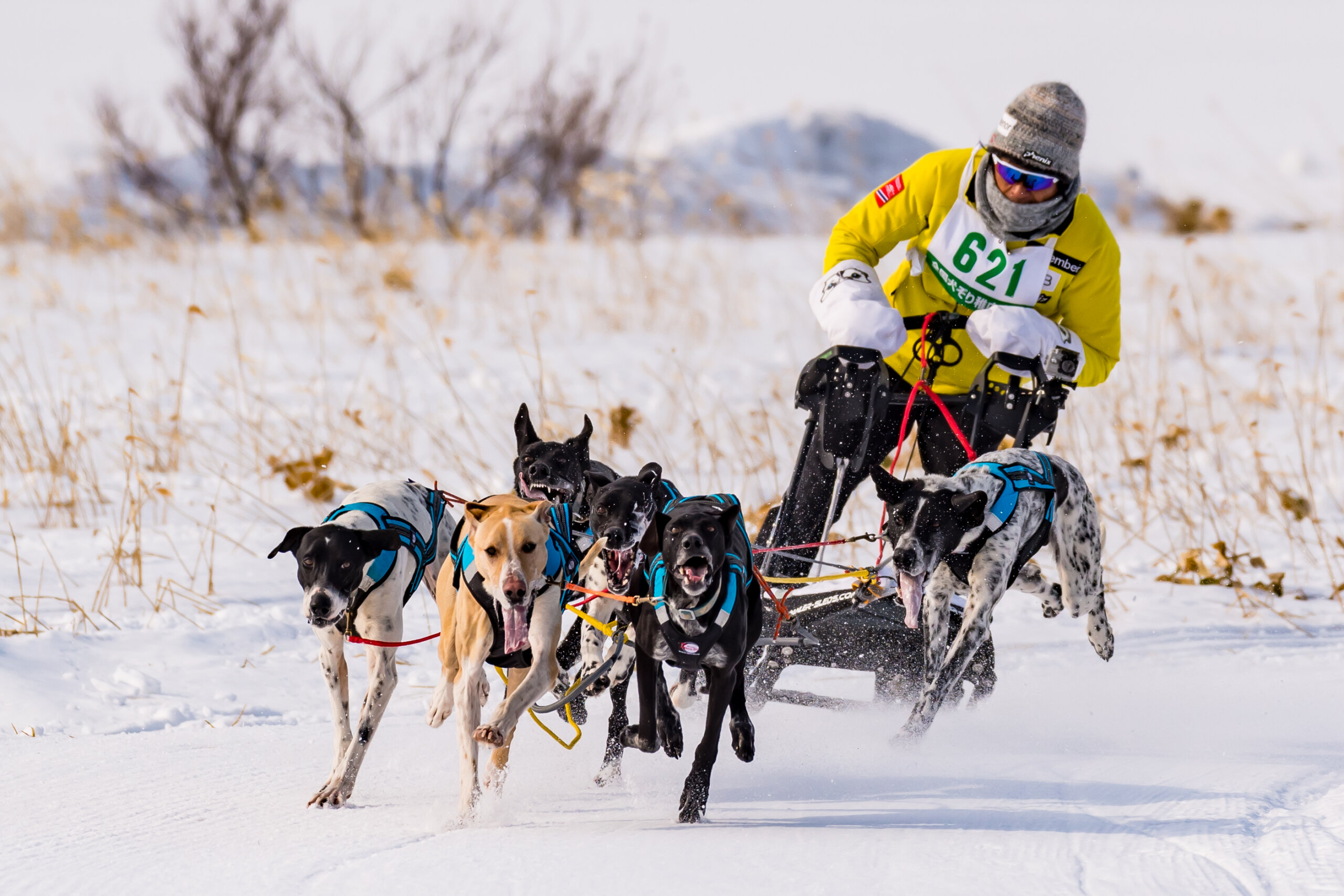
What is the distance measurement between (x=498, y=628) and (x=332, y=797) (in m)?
0.63

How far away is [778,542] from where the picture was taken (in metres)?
3.89

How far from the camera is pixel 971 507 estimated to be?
2939 millimetres

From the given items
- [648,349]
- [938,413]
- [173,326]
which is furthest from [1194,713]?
[173,326]

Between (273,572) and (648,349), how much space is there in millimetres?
4615

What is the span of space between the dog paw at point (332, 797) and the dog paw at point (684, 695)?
825 millimetres

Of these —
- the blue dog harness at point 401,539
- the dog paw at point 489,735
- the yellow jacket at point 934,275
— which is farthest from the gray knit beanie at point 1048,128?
the dog paw at point 489,735

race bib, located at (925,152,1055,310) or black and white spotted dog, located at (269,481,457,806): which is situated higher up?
race bib, located at (925,152,1055,310)

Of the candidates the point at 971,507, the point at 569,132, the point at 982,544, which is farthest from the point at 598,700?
the point at 569,132

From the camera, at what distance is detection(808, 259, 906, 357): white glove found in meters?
3.43

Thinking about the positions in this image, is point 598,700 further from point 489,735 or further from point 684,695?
point 489,735

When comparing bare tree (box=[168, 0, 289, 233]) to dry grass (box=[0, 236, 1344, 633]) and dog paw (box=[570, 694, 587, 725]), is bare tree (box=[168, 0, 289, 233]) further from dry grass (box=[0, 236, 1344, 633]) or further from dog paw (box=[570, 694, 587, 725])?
dog paw (box=[570, 694, 587, 725])

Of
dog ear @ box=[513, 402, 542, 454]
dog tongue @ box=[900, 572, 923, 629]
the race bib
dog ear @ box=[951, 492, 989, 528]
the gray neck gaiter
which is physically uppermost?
the gray neck gaiter

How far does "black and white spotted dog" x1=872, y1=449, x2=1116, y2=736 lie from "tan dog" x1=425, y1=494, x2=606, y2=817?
729 millimetres

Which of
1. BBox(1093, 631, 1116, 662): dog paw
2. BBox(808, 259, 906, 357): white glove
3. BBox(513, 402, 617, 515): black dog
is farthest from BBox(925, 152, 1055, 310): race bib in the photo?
BBox(513, 402, 617, 515): black dog
